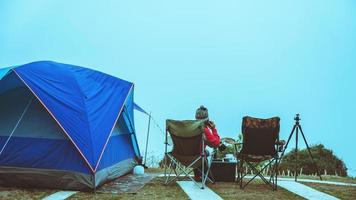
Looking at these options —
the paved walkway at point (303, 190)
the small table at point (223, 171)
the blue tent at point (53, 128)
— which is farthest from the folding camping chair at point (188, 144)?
the paved walkway at point (303, 190)

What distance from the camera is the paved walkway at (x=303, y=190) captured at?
479 cm

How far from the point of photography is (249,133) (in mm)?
5219

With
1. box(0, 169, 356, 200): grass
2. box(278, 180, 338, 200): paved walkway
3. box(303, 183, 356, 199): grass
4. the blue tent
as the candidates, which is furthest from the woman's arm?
box(303, 183, 356, 199): grass

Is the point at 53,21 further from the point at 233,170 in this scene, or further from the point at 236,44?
the point at 233,170

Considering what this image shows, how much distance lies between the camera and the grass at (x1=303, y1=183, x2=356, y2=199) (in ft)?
16.1

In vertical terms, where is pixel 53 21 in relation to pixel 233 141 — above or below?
above

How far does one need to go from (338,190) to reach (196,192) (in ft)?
6.58

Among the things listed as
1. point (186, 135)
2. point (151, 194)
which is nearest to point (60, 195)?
point (151, 194)

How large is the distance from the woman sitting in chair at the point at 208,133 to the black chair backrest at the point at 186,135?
36 cm

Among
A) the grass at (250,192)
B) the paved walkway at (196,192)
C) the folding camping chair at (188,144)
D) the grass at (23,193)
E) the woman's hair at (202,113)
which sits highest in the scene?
the woman's hair at (202,113)

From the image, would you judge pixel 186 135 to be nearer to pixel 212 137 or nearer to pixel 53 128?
pixel 212 137

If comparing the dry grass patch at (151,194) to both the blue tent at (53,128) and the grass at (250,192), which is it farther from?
the grass at (250,192)

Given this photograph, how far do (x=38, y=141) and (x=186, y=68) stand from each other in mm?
19905

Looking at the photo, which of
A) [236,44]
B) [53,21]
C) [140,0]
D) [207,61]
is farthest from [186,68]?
[53,21]
